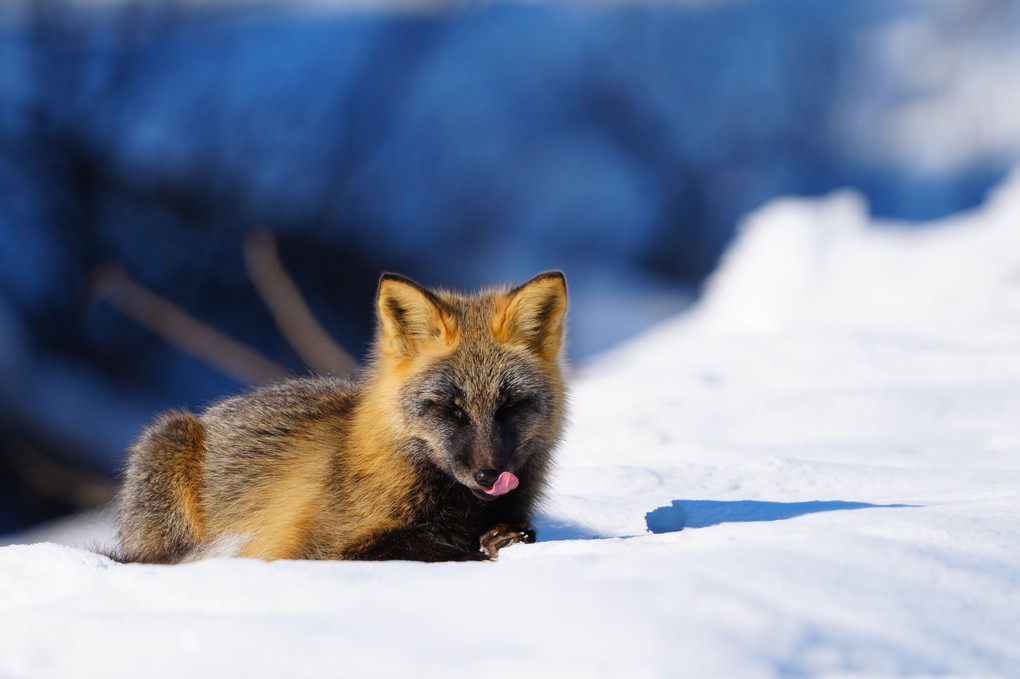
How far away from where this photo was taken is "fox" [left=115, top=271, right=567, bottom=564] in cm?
324

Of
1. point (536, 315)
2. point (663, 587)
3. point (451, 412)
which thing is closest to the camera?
point (663, 587)

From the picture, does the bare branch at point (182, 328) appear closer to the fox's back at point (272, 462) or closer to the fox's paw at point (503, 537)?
the fox's back at point (272, 462)

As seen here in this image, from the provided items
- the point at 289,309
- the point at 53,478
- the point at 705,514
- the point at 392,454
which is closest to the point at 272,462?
the point at 392,454

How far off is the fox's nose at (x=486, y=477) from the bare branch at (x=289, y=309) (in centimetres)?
441

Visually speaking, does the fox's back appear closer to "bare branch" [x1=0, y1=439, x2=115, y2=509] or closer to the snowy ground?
the snowy ground

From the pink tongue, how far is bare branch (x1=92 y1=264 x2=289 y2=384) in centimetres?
435

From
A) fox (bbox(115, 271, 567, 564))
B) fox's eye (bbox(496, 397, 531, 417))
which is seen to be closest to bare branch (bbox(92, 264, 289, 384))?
fox (bbox(115, 271, 567, 564))

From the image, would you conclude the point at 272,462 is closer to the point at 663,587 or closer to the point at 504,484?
the point at 504,484

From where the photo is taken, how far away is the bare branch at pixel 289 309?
24.6ft

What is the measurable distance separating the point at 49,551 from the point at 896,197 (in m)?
10.8

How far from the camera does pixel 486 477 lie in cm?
305

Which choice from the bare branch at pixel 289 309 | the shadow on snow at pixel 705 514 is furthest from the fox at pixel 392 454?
the bare branch at pixel 289 309

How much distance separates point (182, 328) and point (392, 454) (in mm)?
4662

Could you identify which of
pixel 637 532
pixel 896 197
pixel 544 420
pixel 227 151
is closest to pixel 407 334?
pixel 544 420
